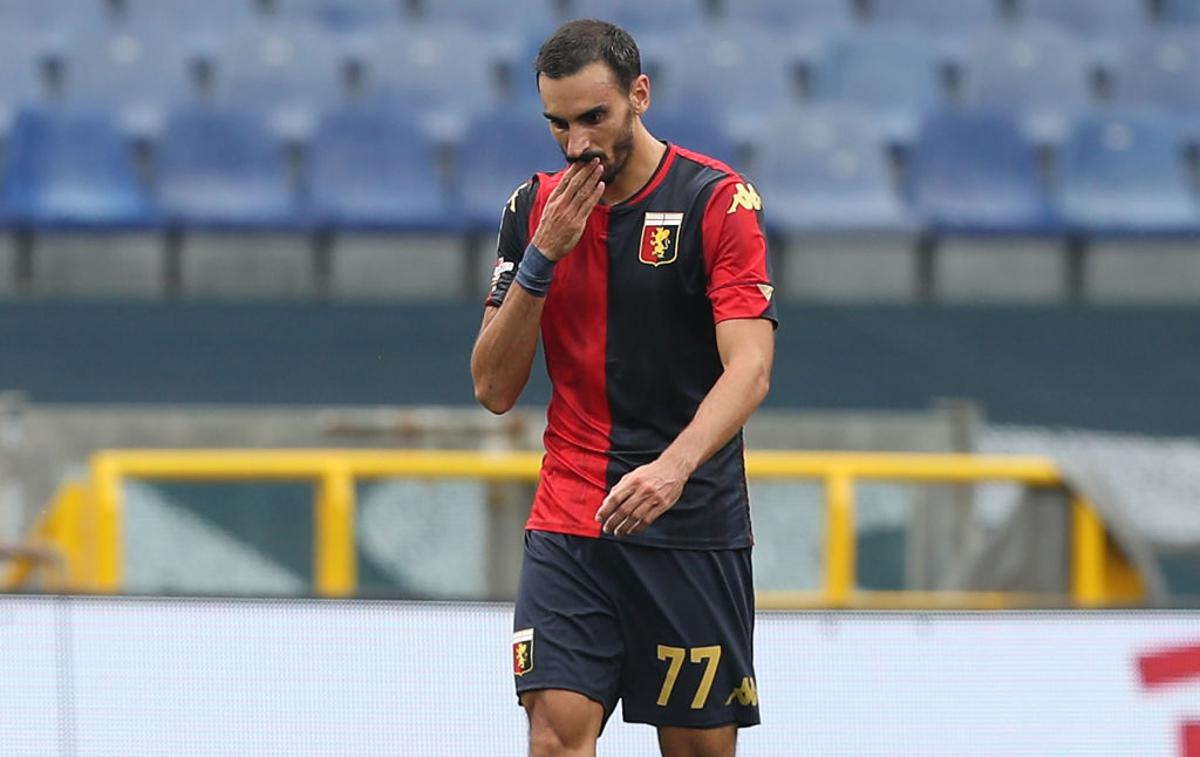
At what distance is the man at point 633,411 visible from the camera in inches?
128

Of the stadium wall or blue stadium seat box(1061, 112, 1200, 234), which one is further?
blue stadium seat box(1061, 112, 1200, 234)

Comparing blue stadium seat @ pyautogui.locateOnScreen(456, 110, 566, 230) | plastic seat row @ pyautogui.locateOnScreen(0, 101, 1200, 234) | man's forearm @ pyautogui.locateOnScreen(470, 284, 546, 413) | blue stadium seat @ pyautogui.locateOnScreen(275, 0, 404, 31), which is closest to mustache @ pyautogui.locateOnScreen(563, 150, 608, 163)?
man's forearm @ pyautogui.locateOnScreen(470, 284, 546, 413)

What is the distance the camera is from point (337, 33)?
10.9 meters

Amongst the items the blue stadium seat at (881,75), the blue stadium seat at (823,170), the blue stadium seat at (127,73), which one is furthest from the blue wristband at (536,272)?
the blue stadium seat at (881,75)

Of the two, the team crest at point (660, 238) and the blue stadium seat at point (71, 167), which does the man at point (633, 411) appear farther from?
the blue stadium seat at point (71, 167)

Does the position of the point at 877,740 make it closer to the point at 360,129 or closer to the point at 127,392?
the point at 127,392

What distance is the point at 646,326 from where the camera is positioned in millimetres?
3346

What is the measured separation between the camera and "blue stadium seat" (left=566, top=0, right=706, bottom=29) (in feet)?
36.2

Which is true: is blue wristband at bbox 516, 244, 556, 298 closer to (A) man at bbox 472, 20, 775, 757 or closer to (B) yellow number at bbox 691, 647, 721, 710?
(A) man at bbox 472, 20, 775, 757

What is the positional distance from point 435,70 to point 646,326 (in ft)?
24.4

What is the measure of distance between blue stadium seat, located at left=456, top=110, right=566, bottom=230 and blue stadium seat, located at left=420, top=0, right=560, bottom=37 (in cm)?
119

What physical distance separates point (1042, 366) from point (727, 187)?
19.7 ft

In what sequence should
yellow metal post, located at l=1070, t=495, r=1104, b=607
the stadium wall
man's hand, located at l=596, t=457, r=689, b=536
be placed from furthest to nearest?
yellow metal post, located at l=1070, t=495, r=1104, b=607 < the stadium wall < man's hand, located at l=596, t=457, r=689, b=536

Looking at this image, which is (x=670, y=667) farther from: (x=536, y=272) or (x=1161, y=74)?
(x=1161, y=74)
